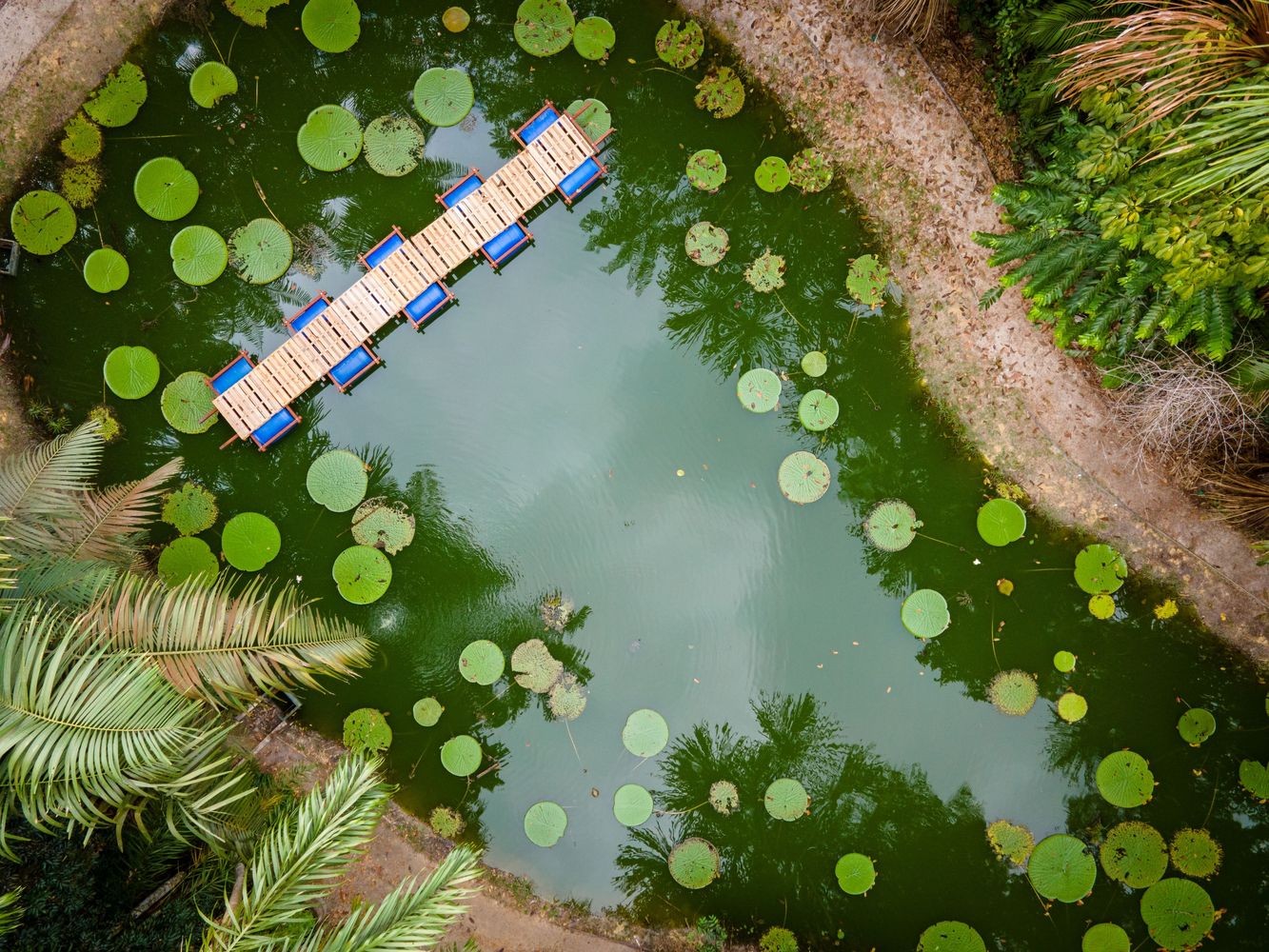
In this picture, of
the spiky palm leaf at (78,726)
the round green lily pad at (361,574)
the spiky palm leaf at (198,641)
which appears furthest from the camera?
the round green lily pad at (361,574)

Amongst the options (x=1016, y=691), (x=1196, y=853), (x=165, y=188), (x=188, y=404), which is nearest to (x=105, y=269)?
(x=165, y=188)

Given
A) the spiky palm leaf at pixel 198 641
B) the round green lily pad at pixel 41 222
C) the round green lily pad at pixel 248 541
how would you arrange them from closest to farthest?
the spiky palm leaf at pixel 198 641 → the round green lily pad at pixel 41 222 → the round green lily pad at pixel 248 541

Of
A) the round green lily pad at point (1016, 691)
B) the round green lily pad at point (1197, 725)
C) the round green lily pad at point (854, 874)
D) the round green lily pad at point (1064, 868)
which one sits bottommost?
the round green lily pad at point (1064, 868)

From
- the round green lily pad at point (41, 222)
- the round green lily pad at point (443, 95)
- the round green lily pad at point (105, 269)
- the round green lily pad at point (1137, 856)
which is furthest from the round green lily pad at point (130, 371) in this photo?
the round green lily pad at point (1137, 856)

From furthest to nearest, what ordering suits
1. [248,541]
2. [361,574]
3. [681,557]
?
[681,557], [361,574], [248,541]

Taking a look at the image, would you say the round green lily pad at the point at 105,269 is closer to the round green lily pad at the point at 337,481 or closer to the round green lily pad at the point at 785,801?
the round green lily pad at the point at 337,481

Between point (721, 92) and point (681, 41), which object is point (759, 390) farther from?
point (681, 41)

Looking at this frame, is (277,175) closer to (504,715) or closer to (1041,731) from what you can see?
(504,715)

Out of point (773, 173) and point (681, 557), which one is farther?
point (681, 557)
